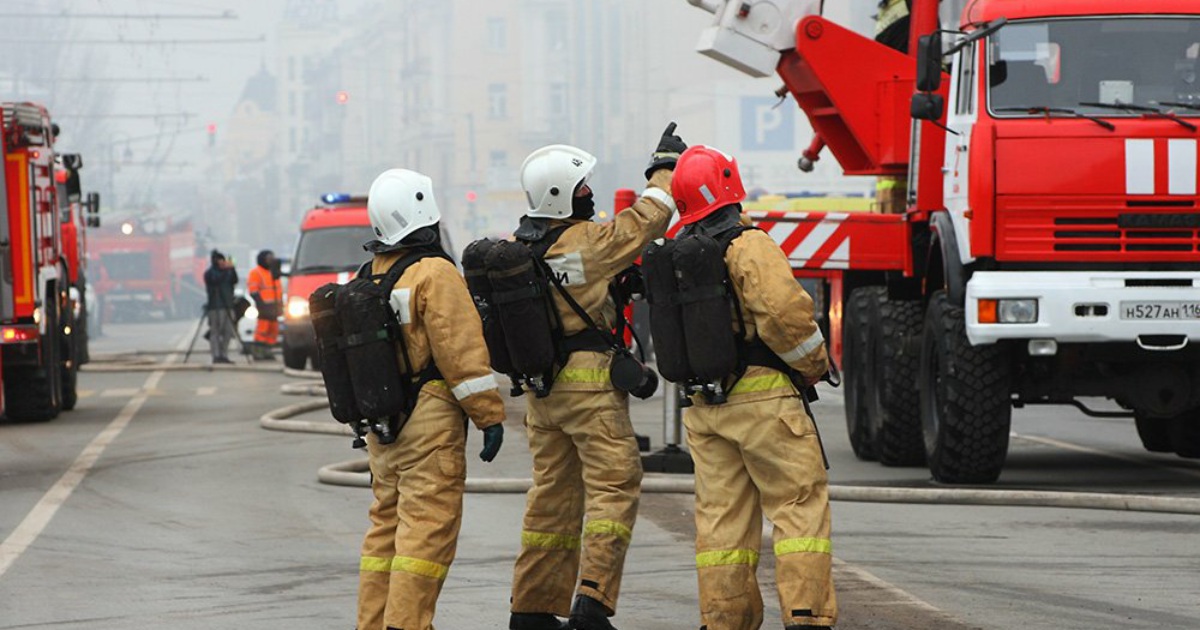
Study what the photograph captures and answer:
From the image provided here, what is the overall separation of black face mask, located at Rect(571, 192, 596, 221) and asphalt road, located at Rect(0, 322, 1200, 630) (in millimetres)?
1507

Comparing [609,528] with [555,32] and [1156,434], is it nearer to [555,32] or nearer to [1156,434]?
[1156,434]

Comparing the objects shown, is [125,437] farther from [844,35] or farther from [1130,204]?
[1130,204]

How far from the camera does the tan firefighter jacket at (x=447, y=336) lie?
712 cm

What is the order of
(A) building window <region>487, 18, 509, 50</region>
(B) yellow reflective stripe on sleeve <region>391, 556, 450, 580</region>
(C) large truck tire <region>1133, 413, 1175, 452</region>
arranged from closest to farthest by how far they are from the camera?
(B) yellow reflective stripe on sleeve <region>391, 556, 450, 580</region> → (C) large truck tire <region>1133, 413, 1175, 452</region> → (A) building window <region>487, 18, 509, 50</region>

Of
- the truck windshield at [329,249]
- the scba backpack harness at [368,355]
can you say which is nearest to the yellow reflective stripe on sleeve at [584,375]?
the scba backpack harness at [368,355]

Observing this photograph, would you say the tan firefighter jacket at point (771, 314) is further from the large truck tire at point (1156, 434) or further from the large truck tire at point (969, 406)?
the large truck tire at point (1156, 434)

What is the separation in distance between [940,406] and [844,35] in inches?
118

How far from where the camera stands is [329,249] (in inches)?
1104

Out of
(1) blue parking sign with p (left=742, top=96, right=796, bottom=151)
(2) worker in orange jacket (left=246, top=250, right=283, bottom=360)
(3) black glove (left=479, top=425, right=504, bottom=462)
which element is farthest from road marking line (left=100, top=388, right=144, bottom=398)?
(1) blue parking sign with p (left=742, top=96, right=796, bottom=151)

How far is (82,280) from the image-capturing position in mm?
30609

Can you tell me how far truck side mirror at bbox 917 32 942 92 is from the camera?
12133mm

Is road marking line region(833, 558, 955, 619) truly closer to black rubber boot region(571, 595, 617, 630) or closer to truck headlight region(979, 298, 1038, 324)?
black rubber boot region(571, 595, 617, 630)

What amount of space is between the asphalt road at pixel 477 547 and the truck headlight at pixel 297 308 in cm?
1052

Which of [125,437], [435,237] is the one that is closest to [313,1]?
[125,437]
